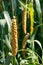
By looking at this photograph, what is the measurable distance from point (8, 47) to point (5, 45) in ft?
0.37

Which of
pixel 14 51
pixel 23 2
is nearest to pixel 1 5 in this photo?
pixel 23 2

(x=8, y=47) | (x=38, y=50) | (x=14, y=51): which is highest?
(x=14, y=51)

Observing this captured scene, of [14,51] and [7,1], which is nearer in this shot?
[14,51]

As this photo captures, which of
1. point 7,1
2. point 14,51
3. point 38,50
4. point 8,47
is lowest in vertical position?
point 38,50

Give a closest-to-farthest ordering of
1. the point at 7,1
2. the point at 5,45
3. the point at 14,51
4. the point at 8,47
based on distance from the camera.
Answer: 1. the point at 14,51
2. the point at 8,47
3. the point at 5,45
4. the point at 7,1

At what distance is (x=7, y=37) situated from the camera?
148 cm

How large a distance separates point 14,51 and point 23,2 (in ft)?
2.00

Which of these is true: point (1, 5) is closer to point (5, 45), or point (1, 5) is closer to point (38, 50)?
point (5, 45)

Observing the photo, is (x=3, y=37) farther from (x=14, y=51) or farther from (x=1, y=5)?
(x=14, y=51)

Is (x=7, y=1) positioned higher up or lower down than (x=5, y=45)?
higher up

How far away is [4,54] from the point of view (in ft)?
4.84

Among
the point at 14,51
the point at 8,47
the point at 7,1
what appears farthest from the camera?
the point at 7,1

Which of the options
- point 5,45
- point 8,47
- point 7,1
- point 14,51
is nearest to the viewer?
point 14,51

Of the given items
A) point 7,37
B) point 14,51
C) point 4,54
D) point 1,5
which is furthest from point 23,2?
point 14,51
